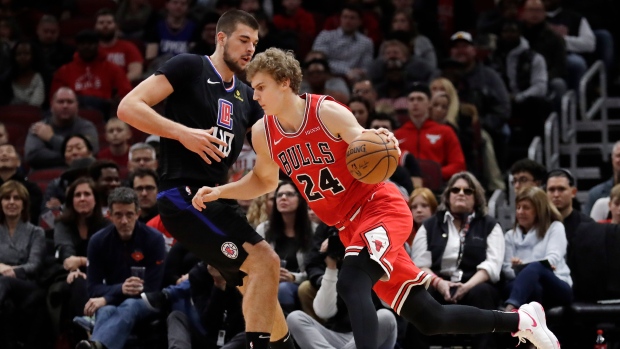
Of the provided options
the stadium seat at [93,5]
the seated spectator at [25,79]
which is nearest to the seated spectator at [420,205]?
the seated spectator at [25,79]

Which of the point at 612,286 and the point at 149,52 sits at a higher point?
the point at 149,52

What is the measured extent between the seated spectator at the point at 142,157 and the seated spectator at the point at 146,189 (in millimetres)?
563

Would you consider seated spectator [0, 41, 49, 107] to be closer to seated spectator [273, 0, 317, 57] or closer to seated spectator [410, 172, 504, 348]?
seated spectator [273, 0, 317, 57]

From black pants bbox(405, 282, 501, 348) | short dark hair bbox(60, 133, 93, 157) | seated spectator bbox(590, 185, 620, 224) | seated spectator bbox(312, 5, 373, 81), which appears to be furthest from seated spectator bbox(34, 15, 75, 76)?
seated spectator bbox(590, 185, 620, 224)

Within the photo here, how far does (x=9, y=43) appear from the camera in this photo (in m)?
15.0

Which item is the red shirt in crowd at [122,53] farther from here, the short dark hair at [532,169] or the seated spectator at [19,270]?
the short dark hair at [532,169]

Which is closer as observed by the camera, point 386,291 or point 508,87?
point 386,291

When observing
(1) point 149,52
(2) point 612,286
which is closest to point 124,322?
(2) point 612,286

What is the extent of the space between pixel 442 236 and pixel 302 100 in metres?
3.15

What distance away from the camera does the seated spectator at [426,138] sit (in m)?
11.8

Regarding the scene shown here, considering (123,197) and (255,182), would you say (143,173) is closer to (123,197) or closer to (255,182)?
(123,197)

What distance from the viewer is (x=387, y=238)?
253 inches

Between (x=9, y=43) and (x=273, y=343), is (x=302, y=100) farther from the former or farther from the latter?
(x=9, y=43)

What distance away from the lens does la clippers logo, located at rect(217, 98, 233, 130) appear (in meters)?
7.02
